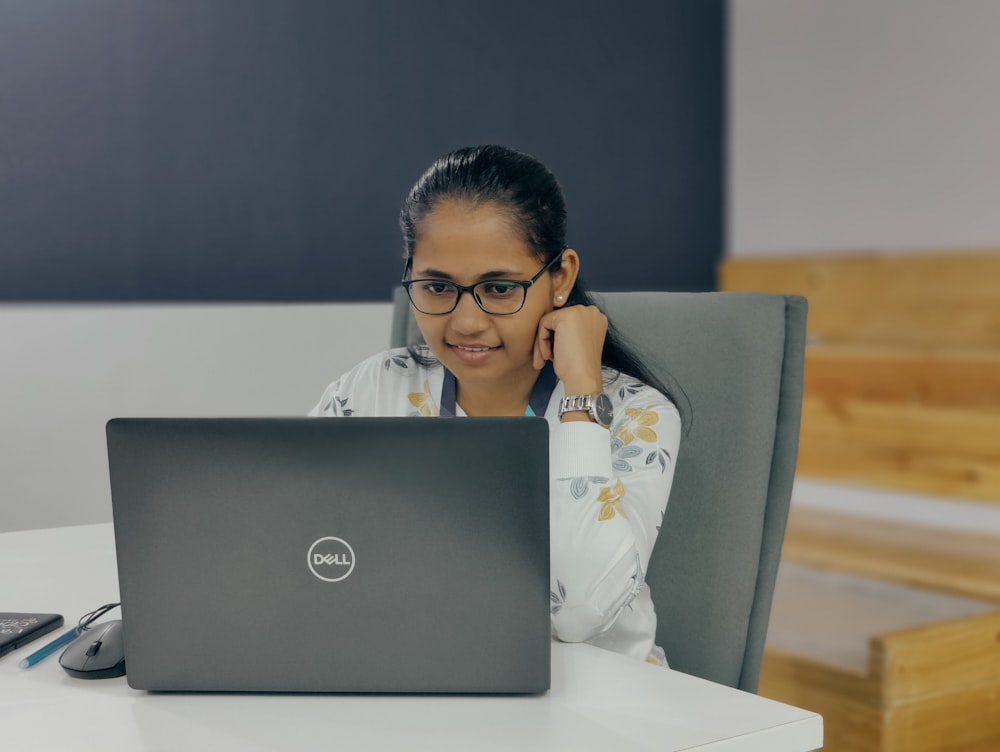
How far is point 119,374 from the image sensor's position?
6.41 ft

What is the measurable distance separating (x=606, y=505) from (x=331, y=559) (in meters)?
0.39

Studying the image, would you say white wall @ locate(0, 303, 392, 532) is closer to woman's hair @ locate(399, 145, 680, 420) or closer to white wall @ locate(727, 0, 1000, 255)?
woman's hair @ locate(399, 145, 680, 420)

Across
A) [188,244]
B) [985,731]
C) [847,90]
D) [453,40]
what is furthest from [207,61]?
[985,731]

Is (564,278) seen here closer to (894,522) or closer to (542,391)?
(542,391)

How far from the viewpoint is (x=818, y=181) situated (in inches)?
118

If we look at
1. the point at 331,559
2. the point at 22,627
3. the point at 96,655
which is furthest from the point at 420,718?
the point at 22,627

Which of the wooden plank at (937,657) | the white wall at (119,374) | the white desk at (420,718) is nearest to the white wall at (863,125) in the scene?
the wooden plank at (937,657)

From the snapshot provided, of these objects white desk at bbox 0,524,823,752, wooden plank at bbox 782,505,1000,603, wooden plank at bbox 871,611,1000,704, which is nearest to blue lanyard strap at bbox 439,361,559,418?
white desk at bbox 0,524,823,752

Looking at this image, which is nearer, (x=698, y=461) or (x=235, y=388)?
(x=698, y=461)

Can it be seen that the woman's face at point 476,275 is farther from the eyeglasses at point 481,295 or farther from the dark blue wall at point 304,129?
the dark blue wall at point 304,129

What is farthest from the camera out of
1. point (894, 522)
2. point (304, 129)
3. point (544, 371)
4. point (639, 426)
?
point (894, 522)

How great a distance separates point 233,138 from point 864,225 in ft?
5.19

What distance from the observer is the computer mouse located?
89 centimetres

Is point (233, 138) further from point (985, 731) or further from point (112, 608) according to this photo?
point (985, 731)
